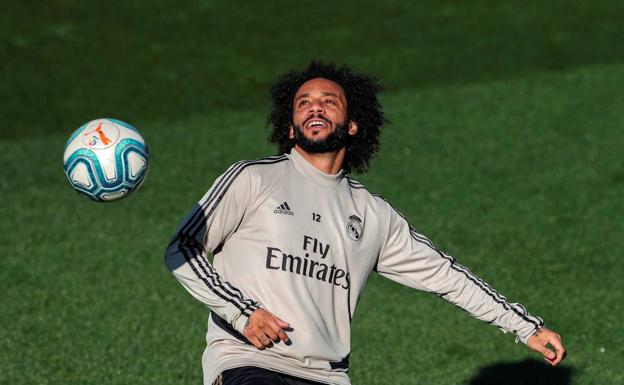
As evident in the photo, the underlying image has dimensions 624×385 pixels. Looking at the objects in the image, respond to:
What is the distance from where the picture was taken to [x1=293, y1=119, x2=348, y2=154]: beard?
6906 millimetres

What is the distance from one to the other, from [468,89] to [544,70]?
2.11 m

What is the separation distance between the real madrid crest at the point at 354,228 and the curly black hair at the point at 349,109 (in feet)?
2.45

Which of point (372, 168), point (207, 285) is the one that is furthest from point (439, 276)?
point (372, 168)

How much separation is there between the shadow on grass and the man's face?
11.8 feet

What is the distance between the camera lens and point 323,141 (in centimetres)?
693

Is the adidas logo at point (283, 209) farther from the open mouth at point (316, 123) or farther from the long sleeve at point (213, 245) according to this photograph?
the open mouth at point (316, 123)

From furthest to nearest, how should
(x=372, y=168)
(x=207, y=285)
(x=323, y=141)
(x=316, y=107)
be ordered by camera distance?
(x=372, y=168)
(x=316, y=107)
(x=323, y=141)
(x=207, y=285)

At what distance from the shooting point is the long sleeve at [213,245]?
248 inches

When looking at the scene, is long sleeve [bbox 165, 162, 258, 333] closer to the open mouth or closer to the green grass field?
the open mouth

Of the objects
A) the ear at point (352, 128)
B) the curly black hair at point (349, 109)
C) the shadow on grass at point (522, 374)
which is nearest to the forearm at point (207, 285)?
the curly black hair at point (349, 109)

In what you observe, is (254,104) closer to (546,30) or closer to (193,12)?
(193,12)

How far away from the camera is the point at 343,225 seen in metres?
6.93

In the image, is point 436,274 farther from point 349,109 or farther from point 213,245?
point 213,245

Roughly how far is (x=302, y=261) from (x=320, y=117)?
95cm
